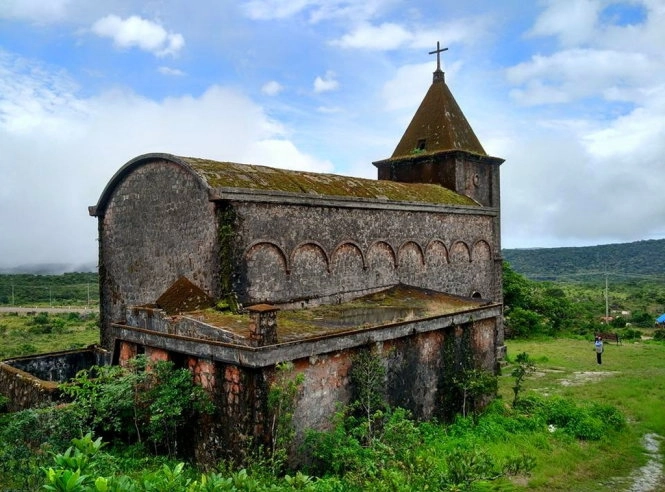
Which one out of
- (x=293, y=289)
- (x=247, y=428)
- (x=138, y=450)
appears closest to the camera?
(x=247, y=428)

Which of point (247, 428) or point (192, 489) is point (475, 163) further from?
point (192, 489)

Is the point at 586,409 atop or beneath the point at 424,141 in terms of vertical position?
beneath

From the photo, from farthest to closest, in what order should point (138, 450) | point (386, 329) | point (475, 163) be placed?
point (475, 163) < point (386, 329) < point (138, 450)

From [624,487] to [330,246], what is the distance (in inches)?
324

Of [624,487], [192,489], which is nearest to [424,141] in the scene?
[624,487]

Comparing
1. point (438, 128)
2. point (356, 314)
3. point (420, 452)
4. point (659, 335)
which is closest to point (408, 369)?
point (356, 314)

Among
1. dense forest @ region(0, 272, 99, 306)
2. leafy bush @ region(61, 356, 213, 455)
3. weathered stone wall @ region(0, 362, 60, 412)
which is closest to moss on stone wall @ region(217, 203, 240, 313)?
leafy bush @ region(61, 356, 213, 455)

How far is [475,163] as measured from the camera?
72.2 ft

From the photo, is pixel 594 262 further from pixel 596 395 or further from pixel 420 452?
pixel 420 452

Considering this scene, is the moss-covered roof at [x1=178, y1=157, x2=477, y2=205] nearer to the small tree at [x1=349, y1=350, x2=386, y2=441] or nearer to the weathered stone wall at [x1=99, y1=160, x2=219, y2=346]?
the weathered stone wall at [x1=99, y1=160, x2=219, y2=346]

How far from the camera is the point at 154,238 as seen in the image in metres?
13.7

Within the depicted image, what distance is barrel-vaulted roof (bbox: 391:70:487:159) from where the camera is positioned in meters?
21.7

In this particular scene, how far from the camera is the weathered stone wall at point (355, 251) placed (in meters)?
12.4

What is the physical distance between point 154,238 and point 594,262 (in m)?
98.3
